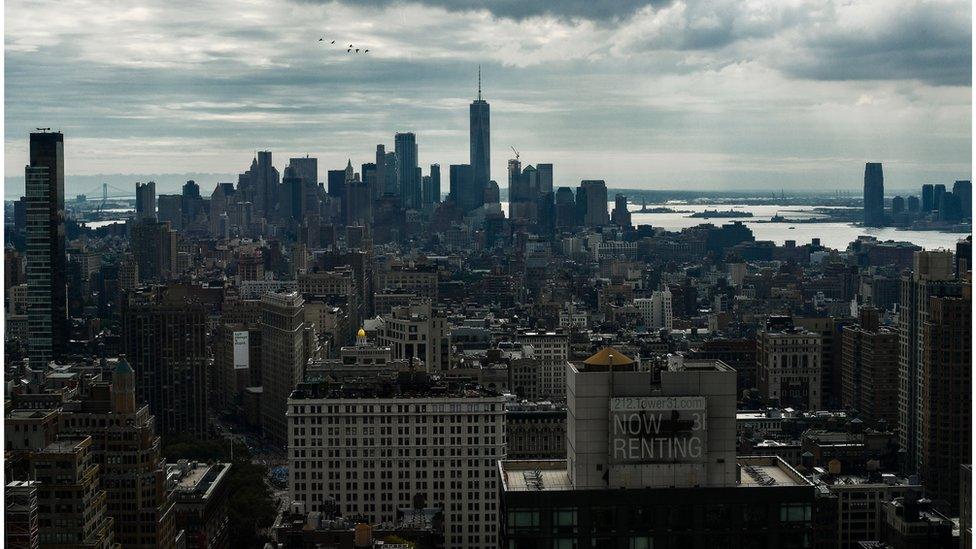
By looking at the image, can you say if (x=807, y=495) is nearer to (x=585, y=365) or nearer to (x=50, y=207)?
(x=585, y=365)

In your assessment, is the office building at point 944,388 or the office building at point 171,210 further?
the office building at point 171,210

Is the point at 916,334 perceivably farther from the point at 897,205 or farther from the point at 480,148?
the point at 480,148

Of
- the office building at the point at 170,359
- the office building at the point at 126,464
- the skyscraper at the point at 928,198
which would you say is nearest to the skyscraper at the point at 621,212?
the skyscraper at the point at 928,198

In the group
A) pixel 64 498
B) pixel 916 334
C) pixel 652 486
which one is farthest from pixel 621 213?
pixel 652 486

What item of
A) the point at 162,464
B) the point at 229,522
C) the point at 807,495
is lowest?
the point at 229,522

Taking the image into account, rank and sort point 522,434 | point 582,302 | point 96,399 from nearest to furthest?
point 96,399
point 522,434
point 582,302

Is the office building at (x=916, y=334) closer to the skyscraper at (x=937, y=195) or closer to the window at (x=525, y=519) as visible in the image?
the skyscraper at (x=937, y=195)

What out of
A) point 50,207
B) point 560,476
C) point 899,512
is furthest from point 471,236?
point 560,476
